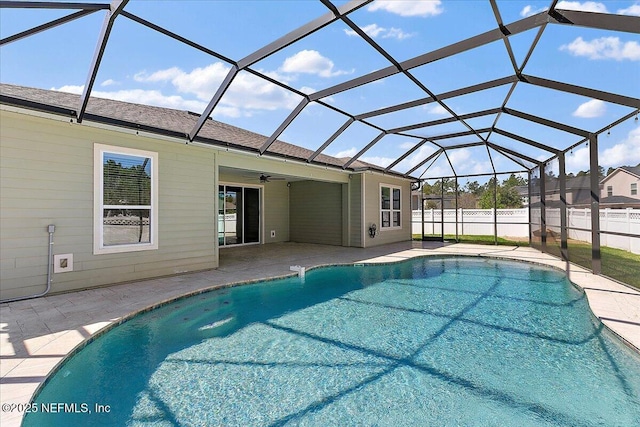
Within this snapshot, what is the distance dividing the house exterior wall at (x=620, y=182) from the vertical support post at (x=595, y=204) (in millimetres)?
108

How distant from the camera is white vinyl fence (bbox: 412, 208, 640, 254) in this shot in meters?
5.50

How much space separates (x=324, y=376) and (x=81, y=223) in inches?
189

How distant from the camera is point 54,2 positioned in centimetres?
335

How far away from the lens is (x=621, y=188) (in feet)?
18.7

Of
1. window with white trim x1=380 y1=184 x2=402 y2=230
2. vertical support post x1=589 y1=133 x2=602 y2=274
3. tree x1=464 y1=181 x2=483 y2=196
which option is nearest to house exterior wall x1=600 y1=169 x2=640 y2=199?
vertical support post x1=589 y1=133 x2=602 y2=274

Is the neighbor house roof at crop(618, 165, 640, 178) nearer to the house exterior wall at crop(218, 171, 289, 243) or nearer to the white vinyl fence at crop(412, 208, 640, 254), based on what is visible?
the white vinyl fence at crop(412, 208, 640, 254)

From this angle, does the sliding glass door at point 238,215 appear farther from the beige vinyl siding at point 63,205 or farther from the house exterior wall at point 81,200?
the beige vinyl siding at point 63,205

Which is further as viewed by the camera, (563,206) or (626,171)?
(563,206)

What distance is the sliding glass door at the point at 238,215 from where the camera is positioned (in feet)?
36.1

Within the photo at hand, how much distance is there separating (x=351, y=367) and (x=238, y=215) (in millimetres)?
9306

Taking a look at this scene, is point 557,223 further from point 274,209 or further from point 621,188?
point 274,209

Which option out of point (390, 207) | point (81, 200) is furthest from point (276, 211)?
point (81, 200)

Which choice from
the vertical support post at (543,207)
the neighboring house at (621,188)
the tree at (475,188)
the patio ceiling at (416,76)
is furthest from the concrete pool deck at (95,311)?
the tree at (475,188)

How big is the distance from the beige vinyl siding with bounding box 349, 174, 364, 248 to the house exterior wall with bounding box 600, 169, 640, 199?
21.8 feet
